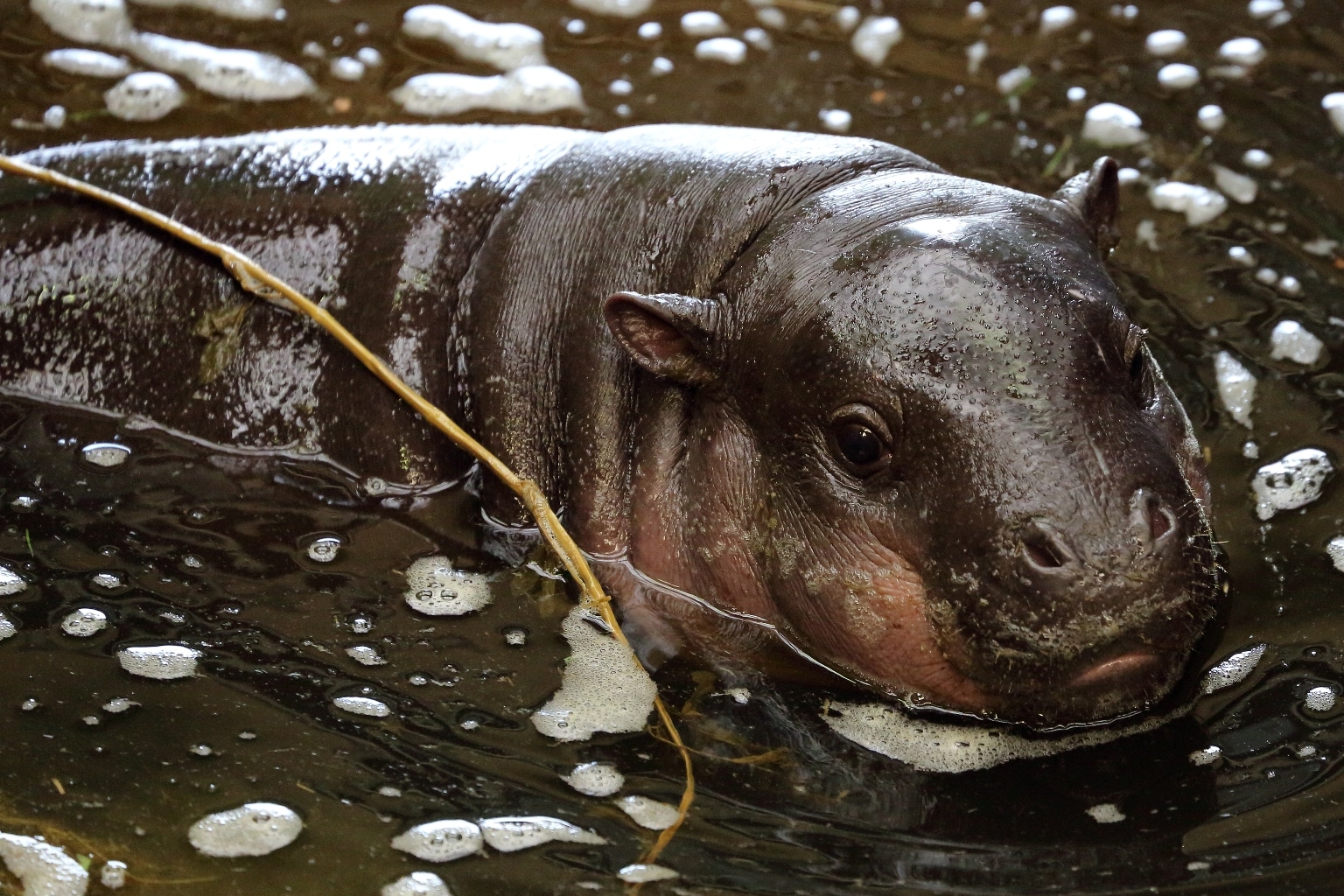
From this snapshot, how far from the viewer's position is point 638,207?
4707 mm

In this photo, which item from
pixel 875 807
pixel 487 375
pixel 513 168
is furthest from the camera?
pixel 513 168

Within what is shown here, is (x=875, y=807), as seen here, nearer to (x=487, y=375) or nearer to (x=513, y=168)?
(x=487, y=375)

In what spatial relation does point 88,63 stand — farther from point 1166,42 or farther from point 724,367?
point 1166,42

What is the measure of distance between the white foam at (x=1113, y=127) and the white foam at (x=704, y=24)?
1978mm

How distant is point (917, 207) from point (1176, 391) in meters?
1.72

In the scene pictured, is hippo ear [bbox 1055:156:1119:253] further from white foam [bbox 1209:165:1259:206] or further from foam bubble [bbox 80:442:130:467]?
foam bubble [bbox 80:442:130:467]

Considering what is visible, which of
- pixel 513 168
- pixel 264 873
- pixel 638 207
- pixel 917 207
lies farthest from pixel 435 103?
pixel 264 873

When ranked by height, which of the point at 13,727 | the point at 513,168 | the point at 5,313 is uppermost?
the point at 513,168

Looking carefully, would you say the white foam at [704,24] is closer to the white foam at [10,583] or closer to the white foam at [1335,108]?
the white foam at [1335,108]

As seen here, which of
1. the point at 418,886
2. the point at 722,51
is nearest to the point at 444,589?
the point at 418,886

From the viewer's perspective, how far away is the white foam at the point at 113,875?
360 cm

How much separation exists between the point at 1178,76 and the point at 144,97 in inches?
203

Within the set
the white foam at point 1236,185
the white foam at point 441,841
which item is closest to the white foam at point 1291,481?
the white foam at point 1236,185

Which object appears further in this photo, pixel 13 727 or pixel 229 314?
pixel 229 314
